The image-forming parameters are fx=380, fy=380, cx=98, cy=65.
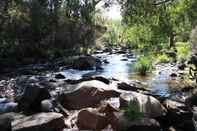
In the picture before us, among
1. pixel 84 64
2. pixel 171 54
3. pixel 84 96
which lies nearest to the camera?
pixel 84 96

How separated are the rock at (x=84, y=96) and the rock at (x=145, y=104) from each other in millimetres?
1498

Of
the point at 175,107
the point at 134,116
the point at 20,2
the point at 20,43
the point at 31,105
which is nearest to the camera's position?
the point at 134,116

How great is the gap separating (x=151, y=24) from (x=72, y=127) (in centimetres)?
938

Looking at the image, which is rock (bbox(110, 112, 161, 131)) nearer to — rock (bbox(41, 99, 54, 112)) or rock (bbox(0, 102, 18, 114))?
rock (bbox(41, 99, 54, 112))

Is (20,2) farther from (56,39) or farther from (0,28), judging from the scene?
(56,39)

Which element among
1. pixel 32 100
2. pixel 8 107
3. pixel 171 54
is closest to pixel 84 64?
pixel 171 54

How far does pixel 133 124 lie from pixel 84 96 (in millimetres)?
3595

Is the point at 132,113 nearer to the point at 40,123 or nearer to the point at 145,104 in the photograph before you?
the point at 145,104

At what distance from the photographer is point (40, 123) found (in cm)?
1005

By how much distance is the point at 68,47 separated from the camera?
50.5 meters

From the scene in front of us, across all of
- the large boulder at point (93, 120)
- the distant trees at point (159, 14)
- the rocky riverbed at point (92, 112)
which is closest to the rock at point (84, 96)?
the rocky riverbed at point (92, 112)

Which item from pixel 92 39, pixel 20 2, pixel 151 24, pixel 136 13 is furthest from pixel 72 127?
pixel 92 39

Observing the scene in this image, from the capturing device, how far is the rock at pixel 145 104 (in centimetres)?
1131

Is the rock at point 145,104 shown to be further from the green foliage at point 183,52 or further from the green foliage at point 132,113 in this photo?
the green foliage at point 183,52
